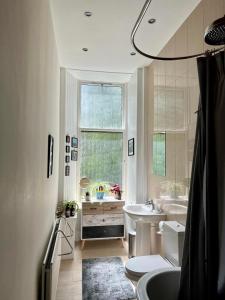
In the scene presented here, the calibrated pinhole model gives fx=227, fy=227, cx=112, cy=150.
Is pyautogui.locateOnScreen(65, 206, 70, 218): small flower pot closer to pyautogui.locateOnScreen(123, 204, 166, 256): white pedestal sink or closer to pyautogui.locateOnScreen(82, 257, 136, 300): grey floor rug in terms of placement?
pyautogui.locateOnScreen(82, 257, 136, 300): grey floor rug

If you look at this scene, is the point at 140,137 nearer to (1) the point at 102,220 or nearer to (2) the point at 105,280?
(1) the point at 102,220

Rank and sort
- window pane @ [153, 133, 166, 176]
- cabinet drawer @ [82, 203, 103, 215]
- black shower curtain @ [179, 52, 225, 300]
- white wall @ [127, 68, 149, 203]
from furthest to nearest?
cabinet drawer @ [82, 203, 103, 215]
white wall @ [127, 68, 149, 203]
window pane @ [153, 133, 166, 176]
black shower curtain @ [179, 52, 225, 300]

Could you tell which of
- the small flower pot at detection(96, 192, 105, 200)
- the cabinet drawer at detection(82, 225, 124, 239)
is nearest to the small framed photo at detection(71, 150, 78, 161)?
the small flower pot at detection(96, 192, 105, 200)

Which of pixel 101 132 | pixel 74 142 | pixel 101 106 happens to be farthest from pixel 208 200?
pixel 101 106

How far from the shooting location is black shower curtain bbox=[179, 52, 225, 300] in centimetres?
144

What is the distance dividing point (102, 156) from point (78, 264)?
198 centimetres

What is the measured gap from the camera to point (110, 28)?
264 centimetres

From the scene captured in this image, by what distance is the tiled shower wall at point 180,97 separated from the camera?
84.0 inches

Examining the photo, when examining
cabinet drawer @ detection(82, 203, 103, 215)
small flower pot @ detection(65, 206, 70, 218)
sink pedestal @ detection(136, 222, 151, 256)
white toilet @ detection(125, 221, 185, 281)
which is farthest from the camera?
cabinet drawer @ detection(82, 203, 103, 215)

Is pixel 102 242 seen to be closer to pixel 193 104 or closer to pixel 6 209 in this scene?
pixel 193 104

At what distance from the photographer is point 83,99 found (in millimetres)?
4500

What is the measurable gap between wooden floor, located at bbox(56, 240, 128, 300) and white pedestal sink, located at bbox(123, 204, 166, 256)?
51 centimetres

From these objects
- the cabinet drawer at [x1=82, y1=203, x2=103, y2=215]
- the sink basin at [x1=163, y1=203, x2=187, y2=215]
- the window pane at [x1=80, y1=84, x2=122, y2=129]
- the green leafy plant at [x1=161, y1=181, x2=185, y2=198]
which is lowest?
the cabinet drawer at [x1=82, y1=203, x2=103, y2=215]

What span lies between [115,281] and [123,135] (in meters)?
2.63
